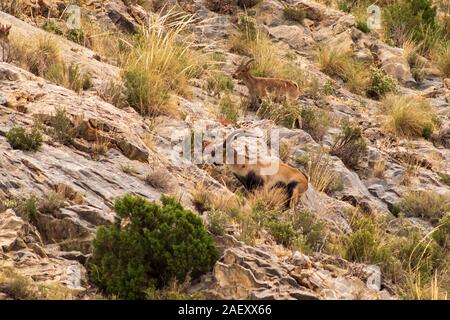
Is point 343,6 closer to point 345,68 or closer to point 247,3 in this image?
point 247,3

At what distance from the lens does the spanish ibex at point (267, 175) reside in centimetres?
1166

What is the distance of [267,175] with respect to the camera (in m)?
11.8

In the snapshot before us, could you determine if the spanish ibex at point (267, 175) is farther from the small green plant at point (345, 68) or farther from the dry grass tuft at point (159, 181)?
the small green plant at point (345, 68)

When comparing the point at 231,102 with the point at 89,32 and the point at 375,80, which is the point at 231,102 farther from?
the point at 375,80

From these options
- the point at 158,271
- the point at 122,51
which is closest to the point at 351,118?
the point at 122,51

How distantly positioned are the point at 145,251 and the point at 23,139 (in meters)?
2.99

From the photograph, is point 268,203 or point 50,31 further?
point 50,31

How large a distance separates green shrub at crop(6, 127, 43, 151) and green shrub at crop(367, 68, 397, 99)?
31.0 feet

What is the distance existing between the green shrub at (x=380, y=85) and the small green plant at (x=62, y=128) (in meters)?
8.70

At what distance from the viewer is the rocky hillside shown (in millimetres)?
8781

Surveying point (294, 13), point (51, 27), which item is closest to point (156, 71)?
point (51, 27)

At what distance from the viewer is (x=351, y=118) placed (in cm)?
1661

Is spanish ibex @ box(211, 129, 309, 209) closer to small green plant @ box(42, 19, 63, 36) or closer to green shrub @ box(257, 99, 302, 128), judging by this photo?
green shrub @ box(257, 99, 302, 128)

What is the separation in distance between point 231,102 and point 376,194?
9.63 feet
